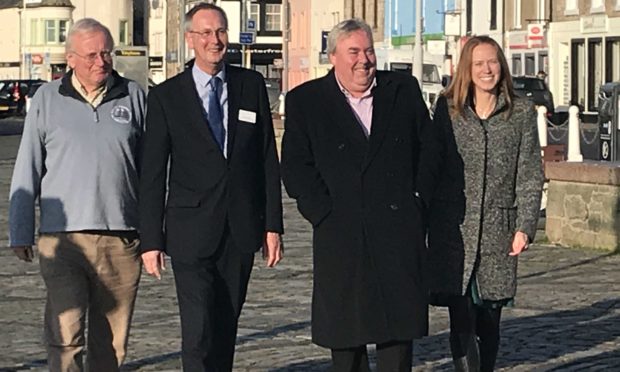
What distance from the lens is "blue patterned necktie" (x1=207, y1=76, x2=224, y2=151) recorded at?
7.48m

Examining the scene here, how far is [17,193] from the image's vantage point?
751 cm

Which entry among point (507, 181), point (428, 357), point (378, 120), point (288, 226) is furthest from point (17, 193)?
point (288, 226)

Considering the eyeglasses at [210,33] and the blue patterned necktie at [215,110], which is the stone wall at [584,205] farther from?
the eyeglasses at [210,33]

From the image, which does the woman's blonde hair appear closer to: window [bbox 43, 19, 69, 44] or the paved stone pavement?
the paved stone pavement

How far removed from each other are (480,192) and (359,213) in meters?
1.12

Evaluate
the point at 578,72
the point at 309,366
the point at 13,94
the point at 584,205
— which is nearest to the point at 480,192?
the point at 309,366

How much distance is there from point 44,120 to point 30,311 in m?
4.87

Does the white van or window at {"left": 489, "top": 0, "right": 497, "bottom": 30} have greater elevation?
window at {"left": 489, "top": 0, "right": 497, "bottom": 30}

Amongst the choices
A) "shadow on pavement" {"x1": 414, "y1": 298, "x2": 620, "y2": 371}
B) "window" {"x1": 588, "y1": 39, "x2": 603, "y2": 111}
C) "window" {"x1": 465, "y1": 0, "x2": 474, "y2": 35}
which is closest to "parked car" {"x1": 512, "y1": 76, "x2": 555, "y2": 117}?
"window" {"x1": 588, "y1": 39, "x2": 603, "y2": 111}

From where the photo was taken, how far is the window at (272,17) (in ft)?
331

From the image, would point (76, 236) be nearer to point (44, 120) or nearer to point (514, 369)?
point (44, 120)

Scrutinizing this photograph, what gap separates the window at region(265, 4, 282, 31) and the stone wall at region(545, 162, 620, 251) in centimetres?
8483

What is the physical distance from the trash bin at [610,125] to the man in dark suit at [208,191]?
50.9ft

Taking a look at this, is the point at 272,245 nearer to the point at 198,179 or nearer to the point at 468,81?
the point at 198,179
